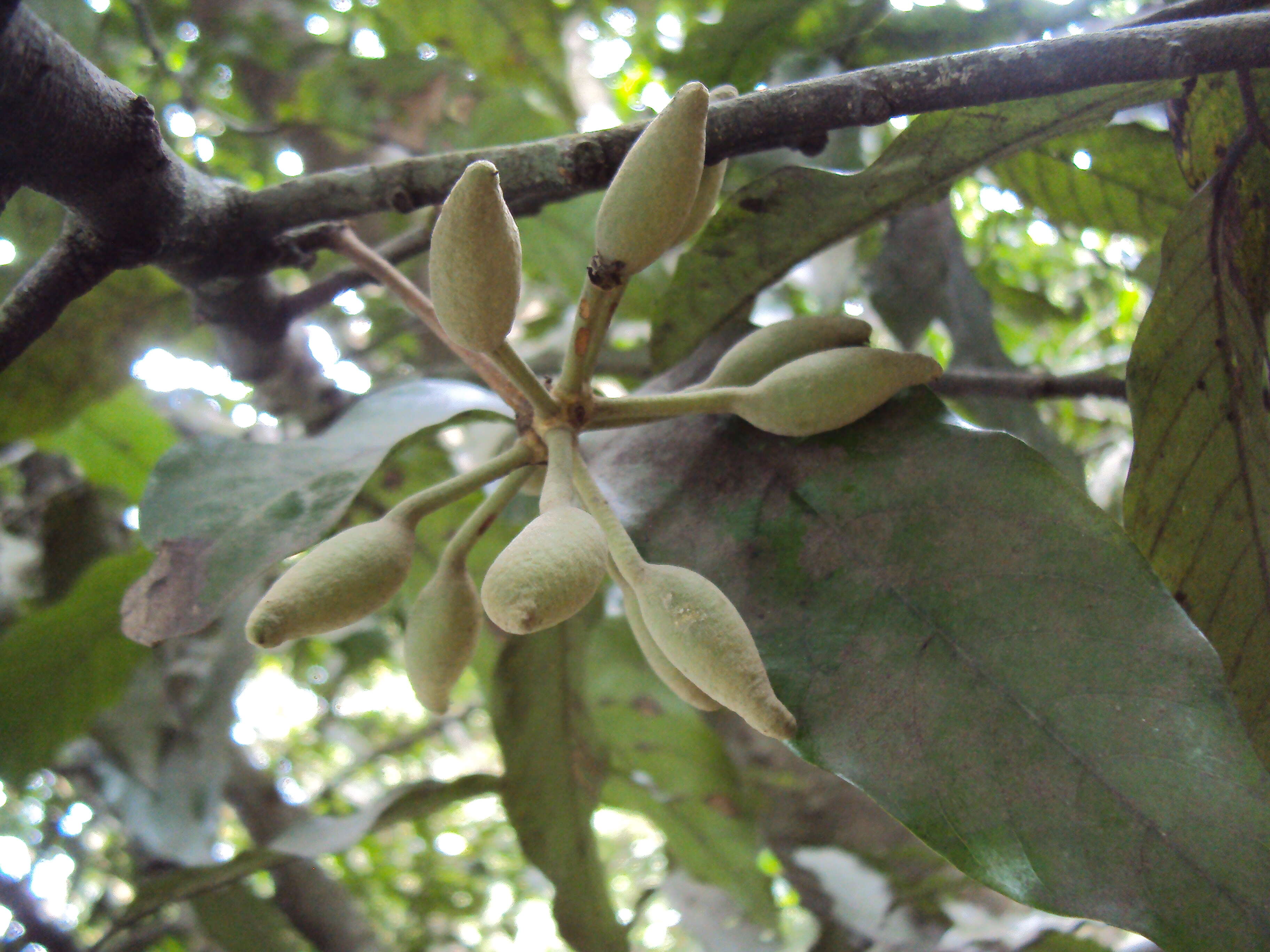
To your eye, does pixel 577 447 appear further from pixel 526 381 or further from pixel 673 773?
pixel 673 773

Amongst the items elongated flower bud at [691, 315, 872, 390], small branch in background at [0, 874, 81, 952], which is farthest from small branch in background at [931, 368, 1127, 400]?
small branch in background at [0, 874, 81, 952]

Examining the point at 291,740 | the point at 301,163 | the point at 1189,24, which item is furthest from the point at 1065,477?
the point at 291,740

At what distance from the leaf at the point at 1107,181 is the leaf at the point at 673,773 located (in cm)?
80

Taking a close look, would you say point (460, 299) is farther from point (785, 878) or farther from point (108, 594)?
point (785, 878)

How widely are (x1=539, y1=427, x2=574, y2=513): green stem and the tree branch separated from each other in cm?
17

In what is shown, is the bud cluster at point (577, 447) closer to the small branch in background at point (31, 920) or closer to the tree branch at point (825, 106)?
the tree branch at point (825, 106)

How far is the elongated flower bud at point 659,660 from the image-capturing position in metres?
0.64

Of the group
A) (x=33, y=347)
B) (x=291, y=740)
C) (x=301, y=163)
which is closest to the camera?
(x=33, y=347)

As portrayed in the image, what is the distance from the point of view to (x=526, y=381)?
0.68 meters

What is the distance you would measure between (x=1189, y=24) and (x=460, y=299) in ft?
1.47

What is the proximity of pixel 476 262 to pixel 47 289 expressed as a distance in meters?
0.31

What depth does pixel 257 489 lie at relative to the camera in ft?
2.59

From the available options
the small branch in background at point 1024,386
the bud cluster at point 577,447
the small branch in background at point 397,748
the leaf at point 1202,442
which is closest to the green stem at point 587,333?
the bud cluster at point 577,447

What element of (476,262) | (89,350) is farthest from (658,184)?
(89,350)
